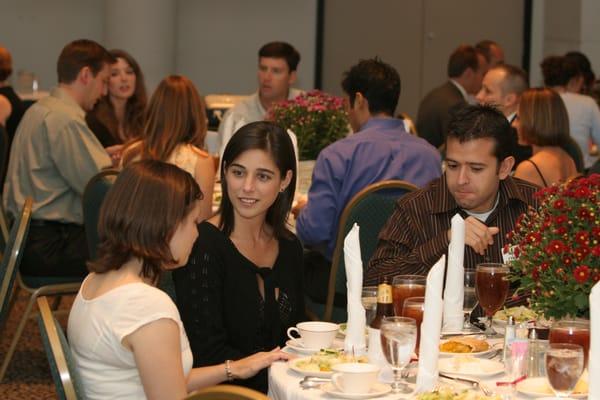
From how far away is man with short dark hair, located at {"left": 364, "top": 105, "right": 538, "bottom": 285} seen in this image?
10.8 ft

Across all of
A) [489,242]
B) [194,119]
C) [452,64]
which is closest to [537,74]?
[452,64]

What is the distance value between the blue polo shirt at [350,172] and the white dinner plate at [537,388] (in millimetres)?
2121

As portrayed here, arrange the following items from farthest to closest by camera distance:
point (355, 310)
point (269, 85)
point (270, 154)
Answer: point (269, 85), point (270, 154), point (355, 310)

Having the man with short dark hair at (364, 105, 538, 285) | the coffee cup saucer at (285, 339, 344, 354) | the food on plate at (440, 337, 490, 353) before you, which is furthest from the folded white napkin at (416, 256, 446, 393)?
the man with short dark hair at (364, 105, 538, 285)

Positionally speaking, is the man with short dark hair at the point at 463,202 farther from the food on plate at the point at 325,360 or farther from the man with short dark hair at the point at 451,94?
the man with short dark hair at the point at 451,94

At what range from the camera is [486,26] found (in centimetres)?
1110

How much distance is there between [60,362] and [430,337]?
2.56 ft

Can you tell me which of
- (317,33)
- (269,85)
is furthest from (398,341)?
(317,33)

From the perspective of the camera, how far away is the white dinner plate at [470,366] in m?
2.40

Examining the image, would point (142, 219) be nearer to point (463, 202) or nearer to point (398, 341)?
point (398, 341)

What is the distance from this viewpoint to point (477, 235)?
10.2ft

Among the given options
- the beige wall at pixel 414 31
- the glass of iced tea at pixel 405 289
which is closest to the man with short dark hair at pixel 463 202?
the glass of iced tea at pixel 405 289

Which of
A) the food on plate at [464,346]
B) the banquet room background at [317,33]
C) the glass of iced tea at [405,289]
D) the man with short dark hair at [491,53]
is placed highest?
the banquet room background at [317,33]

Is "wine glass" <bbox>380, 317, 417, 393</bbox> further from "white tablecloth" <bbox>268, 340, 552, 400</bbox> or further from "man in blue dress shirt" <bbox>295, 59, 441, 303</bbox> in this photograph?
"man in blue dress shirt" <bbox>295, 59, 441, 303</bbox>
